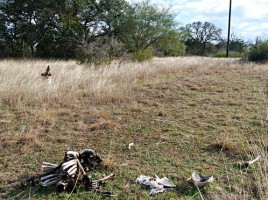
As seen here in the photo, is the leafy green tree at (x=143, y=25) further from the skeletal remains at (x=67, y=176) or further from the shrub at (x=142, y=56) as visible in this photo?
the skeletal remains at (x=67, y=176)

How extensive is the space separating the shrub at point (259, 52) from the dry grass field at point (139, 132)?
29.7 feet

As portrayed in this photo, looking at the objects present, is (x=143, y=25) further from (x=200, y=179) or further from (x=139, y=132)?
(x=200, y=179)

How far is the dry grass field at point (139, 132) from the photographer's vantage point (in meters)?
2.60

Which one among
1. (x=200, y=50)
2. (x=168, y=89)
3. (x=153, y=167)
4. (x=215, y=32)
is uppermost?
(x=215, y=32)

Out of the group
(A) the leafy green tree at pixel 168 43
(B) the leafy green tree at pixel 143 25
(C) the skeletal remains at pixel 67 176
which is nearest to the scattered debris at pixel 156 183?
(C) the skeletal remains at pixel 67 176

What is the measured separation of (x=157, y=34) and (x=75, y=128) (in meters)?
16.2

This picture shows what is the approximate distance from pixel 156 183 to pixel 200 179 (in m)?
0.42

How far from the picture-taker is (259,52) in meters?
15.7

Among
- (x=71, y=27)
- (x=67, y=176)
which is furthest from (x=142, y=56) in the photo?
(x=67, y=176)

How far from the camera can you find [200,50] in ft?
131

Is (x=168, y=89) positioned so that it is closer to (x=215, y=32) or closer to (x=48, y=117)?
(x=48, y=117)

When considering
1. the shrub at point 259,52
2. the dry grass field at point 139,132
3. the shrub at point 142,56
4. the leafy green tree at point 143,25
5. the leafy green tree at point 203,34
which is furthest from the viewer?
the leafy green tree at point 203,34

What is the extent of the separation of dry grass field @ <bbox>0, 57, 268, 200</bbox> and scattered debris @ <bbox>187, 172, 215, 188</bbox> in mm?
54

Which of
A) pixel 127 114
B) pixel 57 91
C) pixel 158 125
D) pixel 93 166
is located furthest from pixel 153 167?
pixel 57 91
